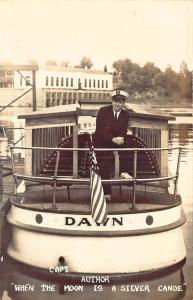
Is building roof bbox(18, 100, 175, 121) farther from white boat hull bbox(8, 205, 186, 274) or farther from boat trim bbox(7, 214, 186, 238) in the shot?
boat trim bbox(7, 214, 186, 238)

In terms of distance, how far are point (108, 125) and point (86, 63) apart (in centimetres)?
93

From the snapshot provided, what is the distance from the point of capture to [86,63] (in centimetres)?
433

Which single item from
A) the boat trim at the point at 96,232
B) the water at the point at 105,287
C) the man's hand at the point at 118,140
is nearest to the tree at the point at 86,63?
the man's hand at the point at 118,140

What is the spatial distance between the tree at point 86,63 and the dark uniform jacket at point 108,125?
2.54 ft

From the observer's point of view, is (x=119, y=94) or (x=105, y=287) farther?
(x=119, y=94)

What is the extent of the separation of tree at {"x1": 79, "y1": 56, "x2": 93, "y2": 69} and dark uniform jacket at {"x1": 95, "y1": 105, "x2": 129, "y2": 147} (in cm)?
77

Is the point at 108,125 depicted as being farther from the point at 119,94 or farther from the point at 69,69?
the point at 69,69

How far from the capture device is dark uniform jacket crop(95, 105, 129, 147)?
366cm

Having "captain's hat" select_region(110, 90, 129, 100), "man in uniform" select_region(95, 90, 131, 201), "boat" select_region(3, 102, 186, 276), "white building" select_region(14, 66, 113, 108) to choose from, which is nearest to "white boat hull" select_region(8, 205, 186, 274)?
"boat" select_region(3, 102, 186, 276)

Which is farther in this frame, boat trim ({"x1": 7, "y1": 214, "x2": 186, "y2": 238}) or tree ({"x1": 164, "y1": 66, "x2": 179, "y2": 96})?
tree ({"x1": 164, "y1": 66, "x2": 179, "y2": 96})

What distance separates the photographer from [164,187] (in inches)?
163

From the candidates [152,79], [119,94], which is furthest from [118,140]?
[152,79]

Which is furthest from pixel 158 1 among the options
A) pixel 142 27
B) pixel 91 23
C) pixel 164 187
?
pixel 164 187

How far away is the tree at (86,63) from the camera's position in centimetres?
428
